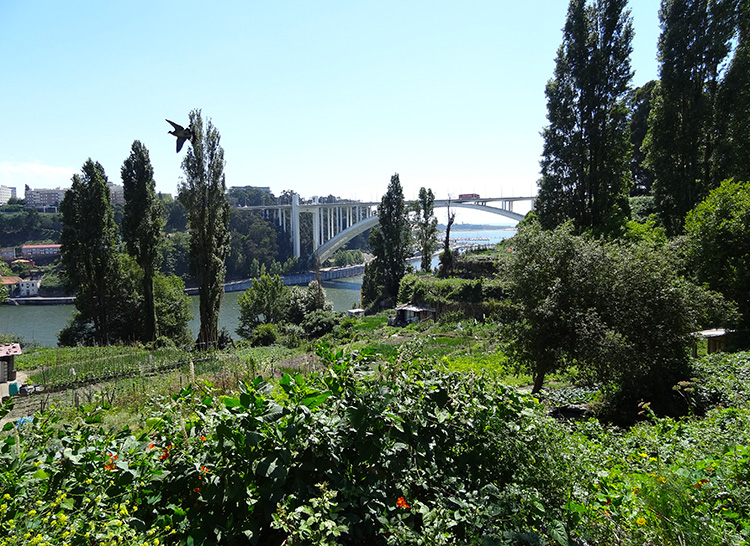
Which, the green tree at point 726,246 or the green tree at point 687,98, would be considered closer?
the green tree at point 726,246

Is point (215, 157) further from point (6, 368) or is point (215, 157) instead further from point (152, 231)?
point (6, 368)

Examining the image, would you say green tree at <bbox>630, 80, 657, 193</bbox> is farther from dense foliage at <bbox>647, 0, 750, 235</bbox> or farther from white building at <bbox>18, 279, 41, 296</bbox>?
white building at <bbox>18, 279, 41, 296</bbox>

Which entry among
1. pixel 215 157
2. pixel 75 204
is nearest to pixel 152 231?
pixel 75 204

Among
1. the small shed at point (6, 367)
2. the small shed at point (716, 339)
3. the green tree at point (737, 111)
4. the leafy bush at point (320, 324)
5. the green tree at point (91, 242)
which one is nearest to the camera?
the small shed at point (716, 339)

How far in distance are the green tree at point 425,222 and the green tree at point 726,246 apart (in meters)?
25.4

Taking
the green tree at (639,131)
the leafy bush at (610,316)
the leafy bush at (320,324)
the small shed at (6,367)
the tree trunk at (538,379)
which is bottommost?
the leafy bush at (320,324)

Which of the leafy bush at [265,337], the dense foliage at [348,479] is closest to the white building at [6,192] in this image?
the leafy bush at [265,337]

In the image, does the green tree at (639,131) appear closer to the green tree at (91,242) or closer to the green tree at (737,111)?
the green tree at (737,111)

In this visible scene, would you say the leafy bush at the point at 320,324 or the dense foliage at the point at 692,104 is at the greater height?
the dense foliage at the point at 692,104

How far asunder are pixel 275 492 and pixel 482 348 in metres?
13.6

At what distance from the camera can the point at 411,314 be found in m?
24.0

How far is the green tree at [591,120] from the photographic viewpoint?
52.4ft

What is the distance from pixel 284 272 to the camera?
2586 inches

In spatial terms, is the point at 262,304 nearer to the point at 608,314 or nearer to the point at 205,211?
the point at 205,211
